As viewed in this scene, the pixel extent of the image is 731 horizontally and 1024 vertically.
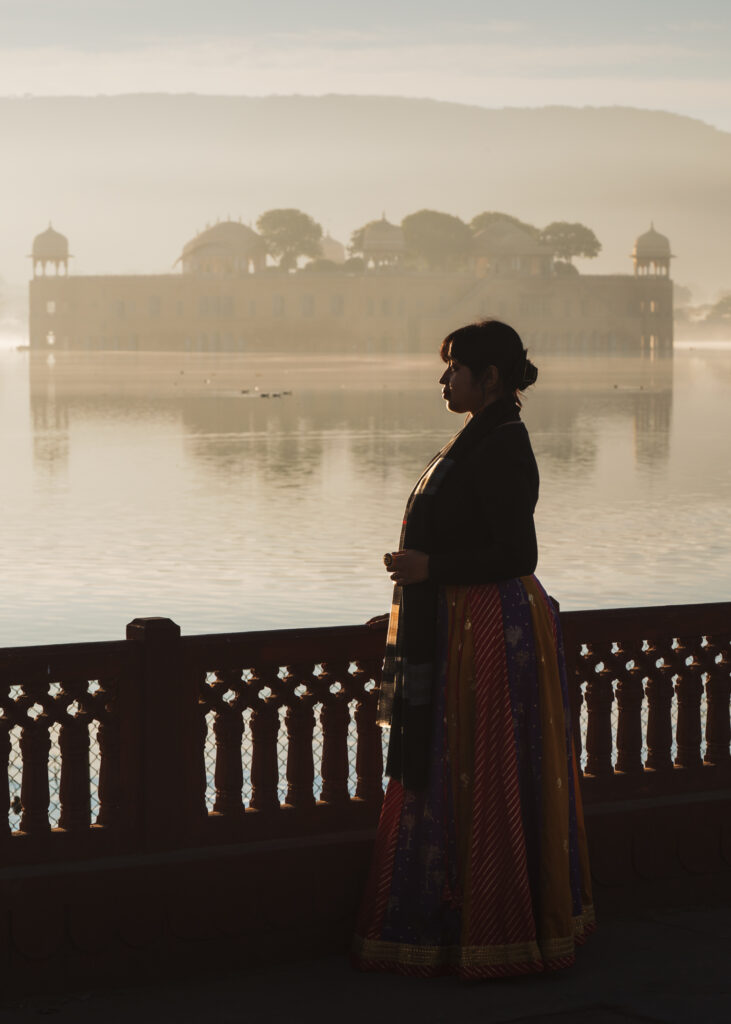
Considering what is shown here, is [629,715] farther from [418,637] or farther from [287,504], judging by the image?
[287,504]

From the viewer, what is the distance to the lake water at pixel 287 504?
400 inches

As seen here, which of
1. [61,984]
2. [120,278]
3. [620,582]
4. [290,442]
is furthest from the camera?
[120,278]

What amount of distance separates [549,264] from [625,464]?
55947 mm

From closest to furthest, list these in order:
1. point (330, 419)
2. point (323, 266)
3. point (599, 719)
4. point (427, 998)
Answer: point (427, 998) → point (599, 719) → point (330, 419) → point (323, 266)

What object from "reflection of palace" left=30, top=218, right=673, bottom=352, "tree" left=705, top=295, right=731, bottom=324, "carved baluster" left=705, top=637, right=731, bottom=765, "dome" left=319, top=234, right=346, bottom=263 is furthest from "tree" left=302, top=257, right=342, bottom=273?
"carved baluster" left=705, top=637, right=731, bottom=765

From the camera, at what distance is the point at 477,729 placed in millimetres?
2822

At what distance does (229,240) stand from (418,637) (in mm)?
77935

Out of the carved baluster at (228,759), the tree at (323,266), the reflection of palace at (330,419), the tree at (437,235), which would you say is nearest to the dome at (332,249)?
the tree at (437,235)

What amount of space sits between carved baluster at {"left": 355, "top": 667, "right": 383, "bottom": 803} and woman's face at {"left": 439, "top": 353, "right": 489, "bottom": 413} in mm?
530

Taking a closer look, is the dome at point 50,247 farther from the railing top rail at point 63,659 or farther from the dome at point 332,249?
the railing top rail at point 63,659

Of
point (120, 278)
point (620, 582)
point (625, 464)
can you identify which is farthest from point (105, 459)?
point (120, 278)

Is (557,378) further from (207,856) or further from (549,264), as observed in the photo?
(207,856)

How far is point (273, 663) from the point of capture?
303 centimetres

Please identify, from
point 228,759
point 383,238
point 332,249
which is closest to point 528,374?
point 228,759
